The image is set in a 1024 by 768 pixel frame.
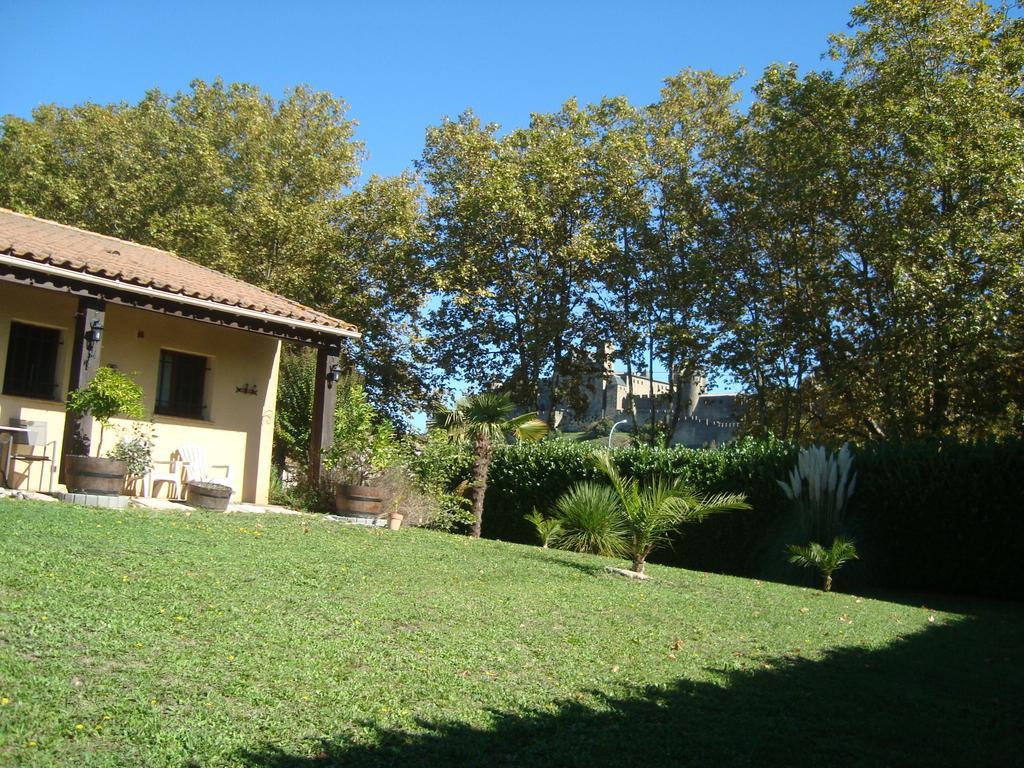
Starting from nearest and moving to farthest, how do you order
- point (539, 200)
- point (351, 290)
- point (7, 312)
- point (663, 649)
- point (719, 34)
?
point (663, 649), point (7, 312), point (719, 34), point (539, 200), point (351, 290)

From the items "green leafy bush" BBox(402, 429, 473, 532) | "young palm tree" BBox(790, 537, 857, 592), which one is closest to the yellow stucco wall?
"green leafy bush" BBox(402, 429, 473, 532)

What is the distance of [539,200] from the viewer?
979 inches

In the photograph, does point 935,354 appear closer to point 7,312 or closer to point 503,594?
point 503,594

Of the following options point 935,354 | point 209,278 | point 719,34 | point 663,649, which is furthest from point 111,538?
point 935,354

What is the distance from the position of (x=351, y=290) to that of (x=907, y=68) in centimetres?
1686

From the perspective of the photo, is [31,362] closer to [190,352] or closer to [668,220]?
[190,352]

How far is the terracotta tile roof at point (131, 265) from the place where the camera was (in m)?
11.9

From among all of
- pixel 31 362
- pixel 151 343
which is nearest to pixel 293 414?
pixel 151 343

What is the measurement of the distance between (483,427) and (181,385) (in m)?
5.47

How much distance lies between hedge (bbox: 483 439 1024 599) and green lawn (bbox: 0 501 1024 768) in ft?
14.5

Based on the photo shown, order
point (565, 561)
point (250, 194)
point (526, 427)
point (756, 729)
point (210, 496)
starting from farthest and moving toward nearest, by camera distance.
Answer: point (250, 194) → point (526, 427) → point (210, 496) → point (565, 561) → point (756, 729)

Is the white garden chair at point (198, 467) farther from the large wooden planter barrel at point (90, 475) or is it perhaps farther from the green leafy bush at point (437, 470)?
Result: the green leafy bush at point (437, 470)

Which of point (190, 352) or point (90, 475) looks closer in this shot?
point (90, 475)

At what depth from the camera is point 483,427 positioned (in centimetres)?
1608
